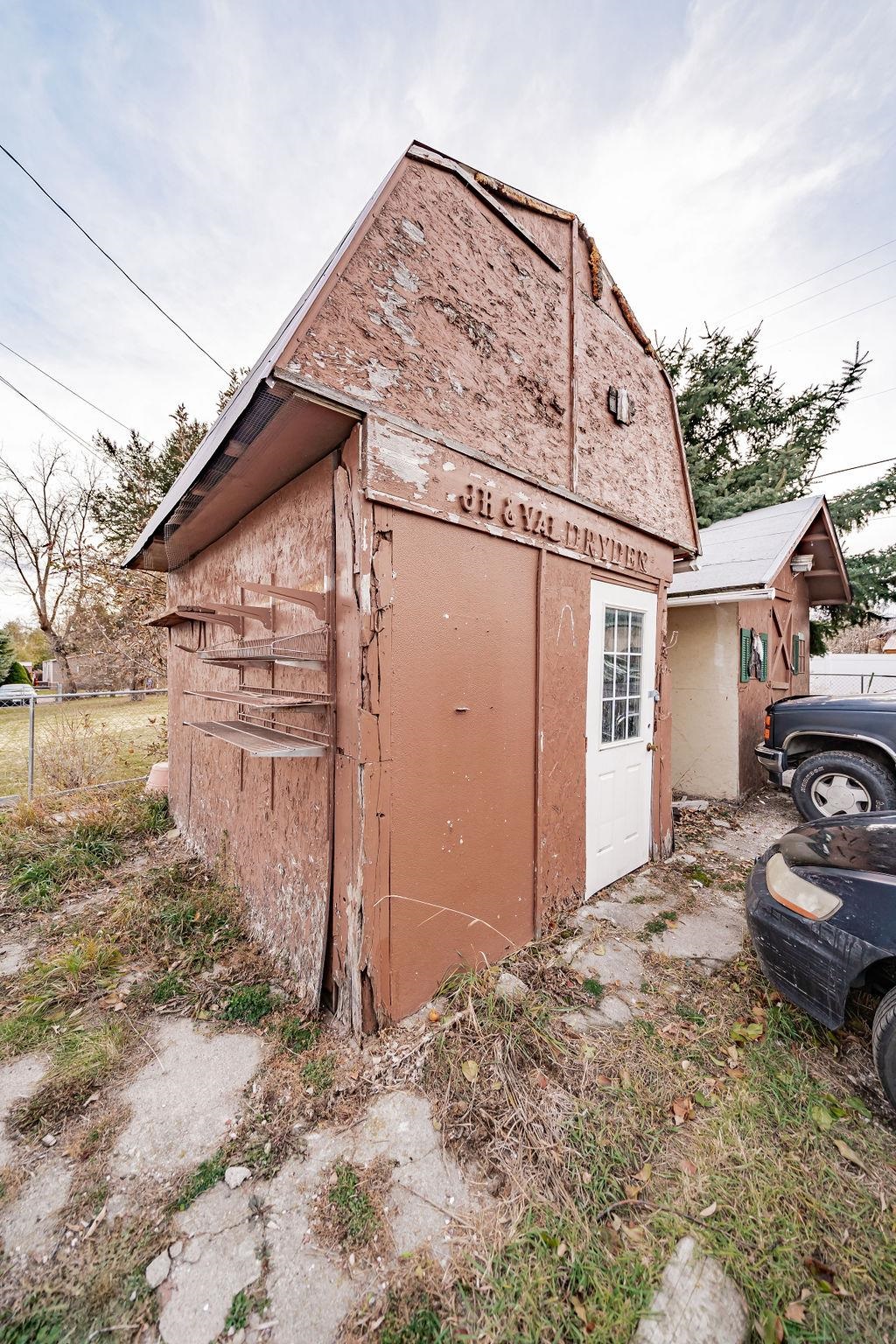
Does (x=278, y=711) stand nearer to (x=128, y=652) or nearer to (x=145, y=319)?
(x=145, y=319)

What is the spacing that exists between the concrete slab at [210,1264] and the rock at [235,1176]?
0.6 inches

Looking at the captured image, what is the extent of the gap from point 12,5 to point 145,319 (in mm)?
2398

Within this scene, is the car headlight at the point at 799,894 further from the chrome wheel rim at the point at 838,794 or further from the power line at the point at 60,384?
the power line at the point at 60,384

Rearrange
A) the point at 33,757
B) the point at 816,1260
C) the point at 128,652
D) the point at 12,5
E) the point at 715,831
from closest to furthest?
the point at 816,1260 < the point at 12,5 < the point at 715,831 < the point at 33,757 < the point at 128,652

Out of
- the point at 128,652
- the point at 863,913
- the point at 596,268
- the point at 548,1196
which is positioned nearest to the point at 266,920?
the point at 548,1196

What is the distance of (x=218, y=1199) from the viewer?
5.53 feet

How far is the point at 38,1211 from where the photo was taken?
1.64 m

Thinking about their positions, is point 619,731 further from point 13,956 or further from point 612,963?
point 13,956

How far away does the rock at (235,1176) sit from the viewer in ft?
5.69

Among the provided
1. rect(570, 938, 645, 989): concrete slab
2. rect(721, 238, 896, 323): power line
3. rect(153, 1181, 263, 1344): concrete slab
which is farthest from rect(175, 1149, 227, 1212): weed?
rect(721, 238, 896, 323): power line

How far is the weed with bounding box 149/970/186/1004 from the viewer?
273cm

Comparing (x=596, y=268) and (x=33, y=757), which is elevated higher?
(x=596, y=268)

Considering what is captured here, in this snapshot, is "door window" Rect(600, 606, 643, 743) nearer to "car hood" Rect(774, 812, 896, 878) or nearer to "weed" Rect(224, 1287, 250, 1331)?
"car hood" Rect(774, 812, 896, 878)

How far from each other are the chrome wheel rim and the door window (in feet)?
8.98
